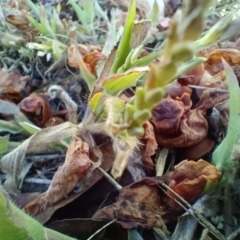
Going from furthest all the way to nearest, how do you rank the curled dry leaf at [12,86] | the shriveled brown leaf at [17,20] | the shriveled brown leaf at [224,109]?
the shriveled brown leaf at [17,20], the curled dry leaf at [12,86], the shriveled brown leaf at [224,109]

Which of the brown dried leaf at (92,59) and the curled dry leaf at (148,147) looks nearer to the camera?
the curled dry leaf at (148,147)

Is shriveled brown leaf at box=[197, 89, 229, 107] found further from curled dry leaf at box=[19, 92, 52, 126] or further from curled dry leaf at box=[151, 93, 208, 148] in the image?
curled dry leaf at box=[19, 92, 52, 126]

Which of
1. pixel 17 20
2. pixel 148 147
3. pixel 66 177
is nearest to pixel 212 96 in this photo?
pixel 148 147

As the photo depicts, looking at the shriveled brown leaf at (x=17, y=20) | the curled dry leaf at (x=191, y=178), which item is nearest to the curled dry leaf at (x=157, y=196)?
the curled dry leaf at (x=191, y=178)

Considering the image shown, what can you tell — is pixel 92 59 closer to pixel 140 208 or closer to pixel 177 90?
pixel 177 90

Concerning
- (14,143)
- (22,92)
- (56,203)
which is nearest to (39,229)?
(56,203)

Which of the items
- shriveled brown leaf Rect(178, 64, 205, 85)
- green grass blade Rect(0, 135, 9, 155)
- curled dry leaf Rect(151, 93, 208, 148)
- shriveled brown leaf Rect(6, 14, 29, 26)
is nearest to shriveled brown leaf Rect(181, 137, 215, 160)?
curled dry leaf Rect(151, 93, 208, 148)

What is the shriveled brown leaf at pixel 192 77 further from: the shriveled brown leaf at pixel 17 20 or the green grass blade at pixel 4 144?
the shriveled brown leaf at pixel 17 20
